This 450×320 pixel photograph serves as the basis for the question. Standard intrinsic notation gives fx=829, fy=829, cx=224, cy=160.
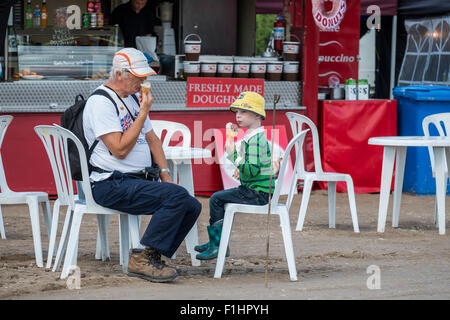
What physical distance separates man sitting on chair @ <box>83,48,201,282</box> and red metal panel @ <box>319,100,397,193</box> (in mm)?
4074

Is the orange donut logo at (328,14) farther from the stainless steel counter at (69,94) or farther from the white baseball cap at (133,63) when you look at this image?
the white baseball cap at (133,63)

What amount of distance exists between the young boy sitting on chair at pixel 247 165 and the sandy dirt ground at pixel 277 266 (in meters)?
0.33

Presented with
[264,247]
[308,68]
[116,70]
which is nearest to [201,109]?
[308,68]

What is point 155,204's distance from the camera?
4.78 meters

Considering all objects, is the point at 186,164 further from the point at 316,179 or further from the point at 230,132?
the point at 316,179

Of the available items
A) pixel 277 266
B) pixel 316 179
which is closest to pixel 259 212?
pixel 277 266

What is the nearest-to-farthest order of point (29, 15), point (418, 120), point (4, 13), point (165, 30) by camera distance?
point (4, 13) → point (29, 15) → point (418, 120) → point (165, 30)

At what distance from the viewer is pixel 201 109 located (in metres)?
8.44

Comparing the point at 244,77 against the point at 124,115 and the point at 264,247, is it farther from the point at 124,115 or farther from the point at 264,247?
the point at 124,115

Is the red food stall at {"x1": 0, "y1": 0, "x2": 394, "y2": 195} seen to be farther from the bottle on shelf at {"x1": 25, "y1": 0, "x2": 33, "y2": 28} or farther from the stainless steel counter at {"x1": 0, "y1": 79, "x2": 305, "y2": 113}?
the bottle on shelf at {"x1": 25, "y1": 0, "x2": 33, "y2": 28}

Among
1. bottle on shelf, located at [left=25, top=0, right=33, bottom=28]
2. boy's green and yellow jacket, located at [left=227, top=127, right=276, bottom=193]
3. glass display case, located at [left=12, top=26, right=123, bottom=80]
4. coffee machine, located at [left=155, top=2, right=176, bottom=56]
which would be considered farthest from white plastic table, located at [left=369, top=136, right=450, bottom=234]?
bottle on shelf, located at [left=25, top=0, right=33, bottom=28]

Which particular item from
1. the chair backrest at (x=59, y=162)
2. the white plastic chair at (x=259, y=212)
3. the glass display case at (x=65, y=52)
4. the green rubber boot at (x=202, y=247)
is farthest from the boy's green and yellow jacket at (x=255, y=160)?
the glass display case at (x=65, y=52)

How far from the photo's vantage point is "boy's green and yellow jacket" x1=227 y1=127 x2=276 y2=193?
16.5 feet

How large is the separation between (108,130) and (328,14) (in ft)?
14.5
